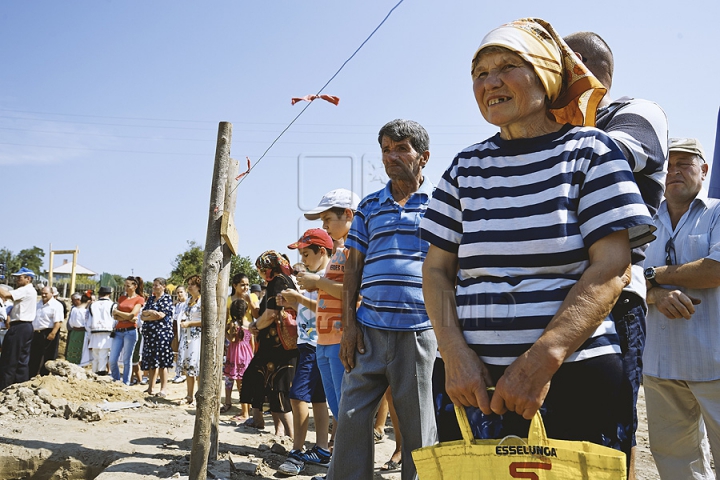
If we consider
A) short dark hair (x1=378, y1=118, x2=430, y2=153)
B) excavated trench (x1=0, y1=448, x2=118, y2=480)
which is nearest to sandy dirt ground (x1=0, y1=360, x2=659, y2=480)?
excavated trench (x1=0, y1=448, x2=118, y2=480)

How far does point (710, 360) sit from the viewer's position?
301 centimetres

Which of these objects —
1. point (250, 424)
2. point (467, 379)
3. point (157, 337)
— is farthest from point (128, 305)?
point (467, 379)

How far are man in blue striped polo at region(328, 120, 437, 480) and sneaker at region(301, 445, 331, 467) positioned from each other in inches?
66.4

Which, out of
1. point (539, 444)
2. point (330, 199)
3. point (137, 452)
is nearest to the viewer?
point (539, 444)

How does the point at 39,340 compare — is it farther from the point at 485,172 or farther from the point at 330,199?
the point at 485,172

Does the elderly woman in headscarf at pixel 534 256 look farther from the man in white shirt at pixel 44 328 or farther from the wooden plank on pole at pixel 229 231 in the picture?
the man in white shirt at pixel 44 328

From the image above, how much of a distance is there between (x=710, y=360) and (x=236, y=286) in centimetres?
642

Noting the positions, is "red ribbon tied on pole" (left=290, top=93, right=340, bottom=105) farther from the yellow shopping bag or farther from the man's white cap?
the yellow shopping bag

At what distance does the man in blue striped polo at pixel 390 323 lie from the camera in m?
3.03

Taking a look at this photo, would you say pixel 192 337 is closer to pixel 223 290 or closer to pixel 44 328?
pixel 44 328

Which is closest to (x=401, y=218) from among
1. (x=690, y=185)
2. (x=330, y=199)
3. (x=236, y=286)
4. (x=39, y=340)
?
(x=330, y=199)

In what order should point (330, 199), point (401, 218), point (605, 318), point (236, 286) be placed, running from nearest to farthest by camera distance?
1. point (605, 318)
2. point (401, 218)
3. point (330, 199)
4. point (236, 286)

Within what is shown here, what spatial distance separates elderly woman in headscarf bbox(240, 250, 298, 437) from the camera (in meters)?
5.63

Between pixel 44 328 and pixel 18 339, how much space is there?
1327 mm
